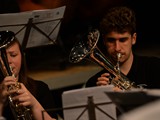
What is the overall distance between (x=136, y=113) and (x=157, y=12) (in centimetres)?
483

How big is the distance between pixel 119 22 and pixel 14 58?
27.6 inches

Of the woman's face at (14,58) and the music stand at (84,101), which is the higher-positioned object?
the woman's face at (14,58)

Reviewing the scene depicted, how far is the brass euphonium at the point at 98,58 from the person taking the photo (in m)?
2.13

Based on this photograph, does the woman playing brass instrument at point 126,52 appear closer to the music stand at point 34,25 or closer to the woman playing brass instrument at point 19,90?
the woman playing brass instrument at point 19,90

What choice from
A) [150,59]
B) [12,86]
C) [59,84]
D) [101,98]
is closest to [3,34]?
[12,86]

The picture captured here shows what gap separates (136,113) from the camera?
29.6 inches

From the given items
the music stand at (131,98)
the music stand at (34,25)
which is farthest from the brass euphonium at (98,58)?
the music stand at (131,98)

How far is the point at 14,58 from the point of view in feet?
7.18

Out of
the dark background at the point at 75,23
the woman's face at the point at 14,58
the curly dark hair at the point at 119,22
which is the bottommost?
the dark background at the point at 75,23

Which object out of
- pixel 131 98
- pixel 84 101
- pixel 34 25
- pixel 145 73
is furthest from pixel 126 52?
pixel 131 98

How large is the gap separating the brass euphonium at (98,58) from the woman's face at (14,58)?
0.99 feet

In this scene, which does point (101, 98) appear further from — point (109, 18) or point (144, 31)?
point (144, 31)

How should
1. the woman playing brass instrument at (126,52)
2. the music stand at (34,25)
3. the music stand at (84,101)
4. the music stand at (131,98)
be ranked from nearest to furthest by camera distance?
the music stand at (131,98)
the music stand at (84,101)
the woman playing brass instrument at (126,52)
the music stand at (34,25)

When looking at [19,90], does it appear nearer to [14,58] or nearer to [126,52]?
[14,58]
